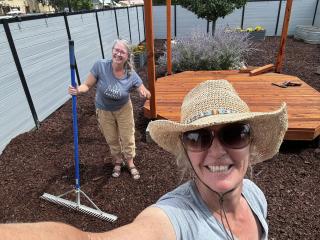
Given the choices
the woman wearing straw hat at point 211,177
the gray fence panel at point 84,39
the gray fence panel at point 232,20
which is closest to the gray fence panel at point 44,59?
the gray fence panel at point 84,39

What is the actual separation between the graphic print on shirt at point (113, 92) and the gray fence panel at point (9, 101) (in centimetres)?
225

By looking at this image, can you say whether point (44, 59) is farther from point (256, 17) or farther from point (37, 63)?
point (256, 17)

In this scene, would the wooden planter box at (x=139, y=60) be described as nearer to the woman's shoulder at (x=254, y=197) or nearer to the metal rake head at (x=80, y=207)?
the metal rake head at (x=80, y=207)

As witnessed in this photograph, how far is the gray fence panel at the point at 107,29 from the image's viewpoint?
934cm

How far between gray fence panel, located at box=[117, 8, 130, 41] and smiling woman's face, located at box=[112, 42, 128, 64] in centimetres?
843

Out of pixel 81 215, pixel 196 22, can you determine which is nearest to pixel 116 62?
pixel 81 215

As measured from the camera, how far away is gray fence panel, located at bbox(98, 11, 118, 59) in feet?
30.6

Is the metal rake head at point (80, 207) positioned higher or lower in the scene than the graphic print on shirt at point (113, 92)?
lower

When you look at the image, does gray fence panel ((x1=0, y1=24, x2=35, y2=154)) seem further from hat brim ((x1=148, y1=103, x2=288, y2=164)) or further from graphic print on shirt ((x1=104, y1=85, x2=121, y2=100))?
hat brim ((x1=148, y1=103, x2=288, y2=164))

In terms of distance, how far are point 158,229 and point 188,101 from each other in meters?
0.65

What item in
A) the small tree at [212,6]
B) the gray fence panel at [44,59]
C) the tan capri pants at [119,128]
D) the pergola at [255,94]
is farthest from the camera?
the small tree at [212,6]

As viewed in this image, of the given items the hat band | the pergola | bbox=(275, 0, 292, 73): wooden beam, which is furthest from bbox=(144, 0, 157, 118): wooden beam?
bbox=(275, 0, 292, 73): wooden beam

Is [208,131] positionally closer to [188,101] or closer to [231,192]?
[188,101]

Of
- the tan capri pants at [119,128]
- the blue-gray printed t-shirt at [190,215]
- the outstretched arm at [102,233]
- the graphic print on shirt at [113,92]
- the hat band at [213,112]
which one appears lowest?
the tan capri pants at [119,128]
